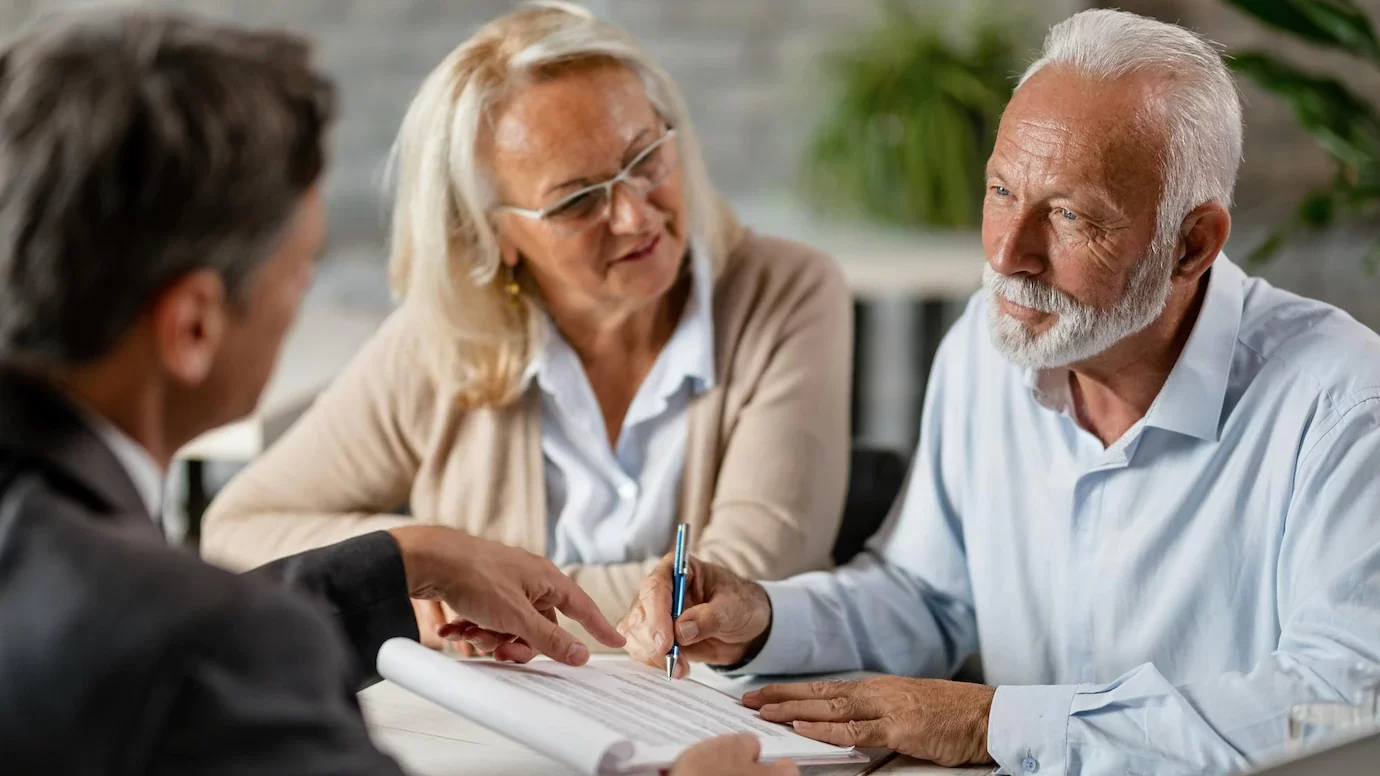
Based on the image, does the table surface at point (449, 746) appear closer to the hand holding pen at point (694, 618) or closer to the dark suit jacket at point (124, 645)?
the hand holding pen at point (694, 618)

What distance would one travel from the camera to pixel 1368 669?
114 cm

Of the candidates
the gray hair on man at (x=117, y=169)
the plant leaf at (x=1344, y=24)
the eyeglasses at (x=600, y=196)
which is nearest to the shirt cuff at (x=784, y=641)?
the eyeglasses at (x=600, y=196)

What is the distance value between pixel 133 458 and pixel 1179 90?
94cm

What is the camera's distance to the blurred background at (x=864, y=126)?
365 centimetres

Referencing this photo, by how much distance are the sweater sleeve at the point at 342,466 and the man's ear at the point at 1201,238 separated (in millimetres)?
989

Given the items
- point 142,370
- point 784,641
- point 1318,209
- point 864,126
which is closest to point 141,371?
point 142,370

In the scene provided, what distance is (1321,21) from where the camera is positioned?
2.53 meters

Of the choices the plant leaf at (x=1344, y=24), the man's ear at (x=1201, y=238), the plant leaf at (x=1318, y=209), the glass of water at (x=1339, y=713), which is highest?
the man's ear at (x=1201, y=238)

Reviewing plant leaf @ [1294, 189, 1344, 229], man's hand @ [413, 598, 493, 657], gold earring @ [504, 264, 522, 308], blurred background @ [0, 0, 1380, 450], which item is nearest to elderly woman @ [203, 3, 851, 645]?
gold earring @ [504, 264, 522, 308]

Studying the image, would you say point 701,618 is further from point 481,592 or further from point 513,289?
point 513,289

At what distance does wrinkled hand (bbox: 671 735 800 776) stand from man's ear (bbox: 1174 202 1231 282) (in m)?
0.63

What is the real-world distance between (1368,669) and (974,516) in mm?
462

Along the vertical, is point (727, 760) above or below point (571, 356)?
above

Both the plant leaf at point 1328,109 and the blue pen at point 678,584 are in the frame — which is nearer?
the blue pen at point 678,584
